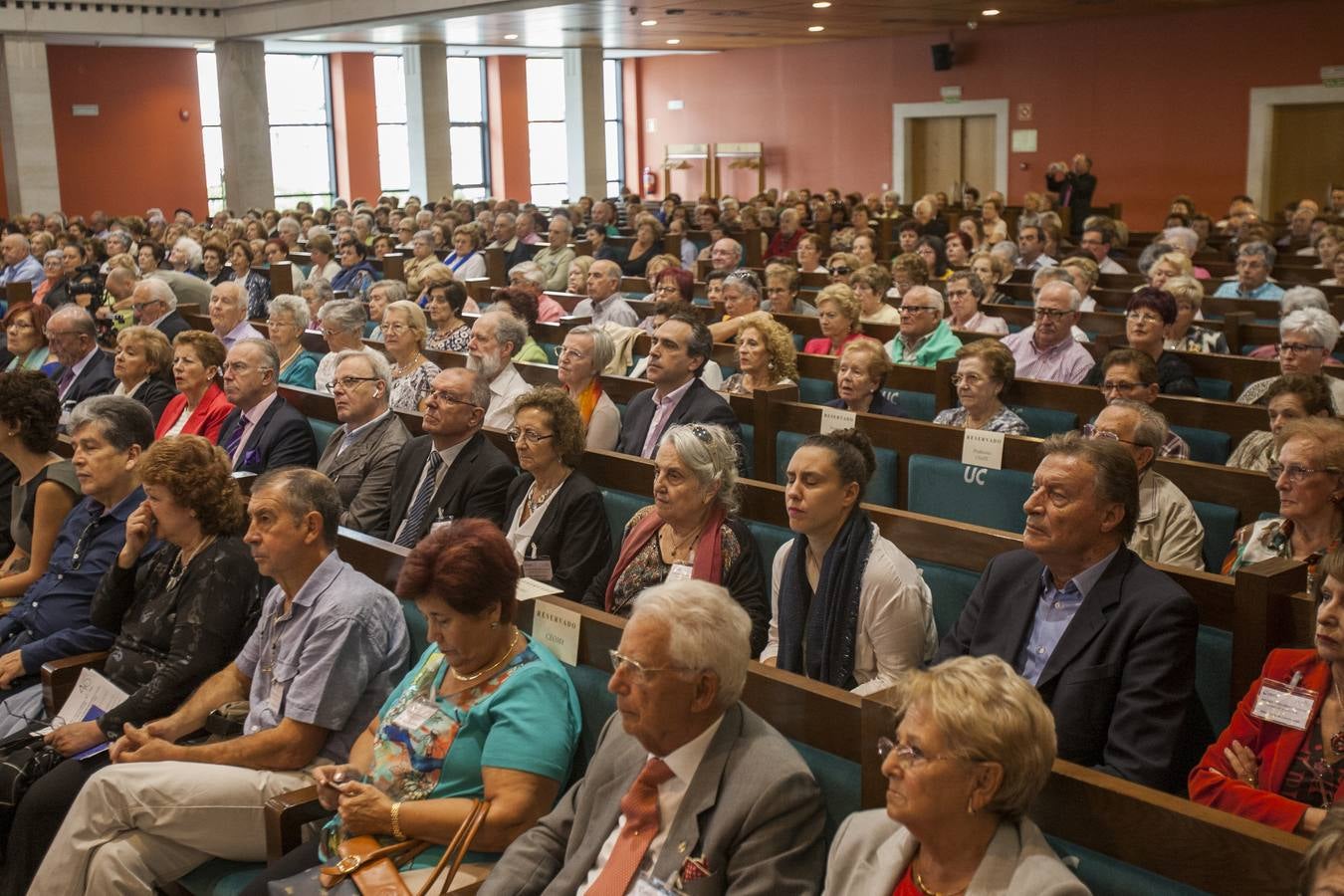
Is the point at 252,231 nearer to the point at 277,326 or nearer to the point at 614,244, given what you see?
the point at 614,244

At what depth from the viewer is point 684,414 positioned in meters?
4.43

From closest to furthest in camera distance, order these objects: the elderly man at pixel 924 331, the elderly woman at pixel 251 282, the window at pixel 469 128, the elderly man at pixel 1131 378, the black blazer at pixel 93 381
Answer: the elderly man at pixel 1131 378 → the elderly man at pixel 924 331 → the black blazer at pixel 93 381 → the elderly woman at pixel 251 282 → the window at pixel 469 128

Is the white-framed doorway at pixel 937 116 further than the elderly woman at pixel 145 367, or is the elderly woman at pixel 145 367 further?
the white-framed doorway at pixel 937 116

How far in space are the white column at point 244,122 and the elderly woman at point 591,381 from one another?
12768mm

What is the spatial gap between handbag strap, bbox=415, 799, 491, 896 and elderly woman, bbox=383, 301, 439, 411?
10.3 ft

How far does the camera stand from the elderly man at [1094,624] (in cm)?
234

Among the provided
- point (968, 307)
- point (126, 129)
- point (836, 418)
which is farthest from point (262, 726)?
point (126, 129)

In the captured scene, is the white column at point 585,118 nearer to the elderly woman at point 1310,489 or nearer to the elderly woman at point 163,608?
the elderly woman at point 163,608

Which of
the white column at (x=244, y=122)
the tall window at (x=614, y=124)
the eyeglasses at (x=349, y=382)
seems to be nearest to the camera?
the eyeglasses at (x=349, y=382)

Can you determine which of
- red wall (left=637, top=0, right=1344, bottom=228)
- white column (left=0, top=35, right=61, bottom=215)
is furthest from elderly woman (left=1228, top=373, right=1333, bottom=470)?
white column (left=0, top=35, right=61, bottom=215)

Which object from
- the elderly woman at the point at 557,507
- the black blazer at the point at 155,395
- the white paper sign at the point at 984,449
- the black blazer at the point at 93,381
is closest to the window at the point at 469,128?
the black blazer at the point at 93,381

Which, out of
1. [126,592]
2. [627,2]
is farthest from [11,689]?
[627,2]

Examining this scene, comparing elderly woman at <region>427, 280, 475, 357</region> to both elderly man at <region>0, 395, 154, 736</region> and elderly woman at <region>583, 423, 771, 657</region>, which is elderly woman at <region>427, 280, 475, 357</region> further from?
elderly woman at <region>583, 423, 771, 657</region>

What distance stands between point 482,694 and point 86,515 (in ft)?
6.19
